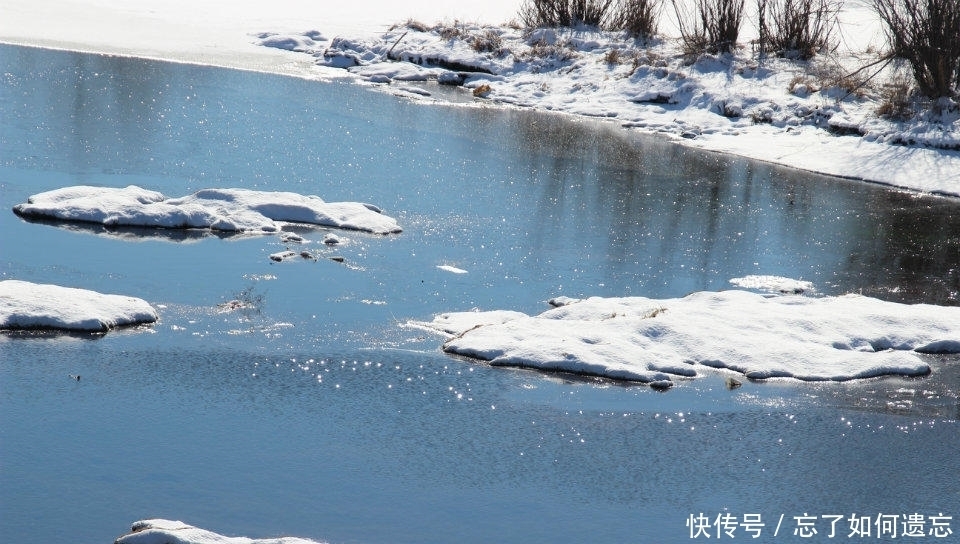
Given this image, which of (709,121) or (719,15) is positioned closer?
(709,121)

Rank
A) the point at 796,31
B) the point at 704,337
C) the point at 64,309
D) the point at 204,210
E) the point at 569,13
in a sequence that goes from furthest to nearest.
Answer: the point at 569,13, the point at 796,31, the point at 204,210, the point at 704,337, the point at 64,309

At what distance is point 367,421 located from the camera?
6.50 m

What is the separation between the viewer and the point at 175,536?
4887mm

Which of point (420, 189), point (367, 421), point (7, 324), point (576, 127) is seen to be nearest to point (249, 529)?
point (367, 421)

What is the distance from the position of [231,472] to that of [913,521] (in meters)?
3.50

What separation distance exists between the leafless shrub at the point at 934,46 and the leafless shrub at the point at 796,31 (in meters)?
2.68

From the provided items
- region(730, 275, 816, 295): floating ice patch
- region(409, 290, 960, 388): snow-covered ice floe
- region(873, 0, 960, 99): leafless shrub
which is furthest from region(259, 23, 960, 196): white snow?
region(409, 290, 960, 388): snow-covered ice floe

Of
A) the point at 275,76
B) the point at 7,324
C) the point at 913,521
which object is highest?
the point at 275,76

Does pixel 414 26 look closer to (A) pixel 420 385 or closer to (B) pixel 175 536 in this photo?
(A) pixel 420 385

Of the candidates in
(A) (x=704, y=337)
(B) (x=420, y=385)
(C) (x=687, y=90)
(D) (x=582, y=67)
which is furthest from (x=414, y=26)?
(B) (x=420, y=385)

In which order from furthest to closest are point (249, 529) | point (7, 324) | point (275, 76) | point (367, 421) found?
point (275, 76) < point (7, 324) < point (367, 421) < point (249, 529)

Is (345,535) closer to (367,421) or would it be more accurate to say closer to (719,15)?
(367,421)

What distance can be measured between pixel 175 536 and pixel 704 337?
435cm

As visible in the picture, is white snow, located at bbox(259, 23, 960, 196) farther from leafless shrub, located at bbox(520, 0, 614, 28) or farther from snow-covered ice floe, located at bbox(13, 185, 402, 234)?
snow-covered ice floe, located at bbox(13, 185, 402, 234)
